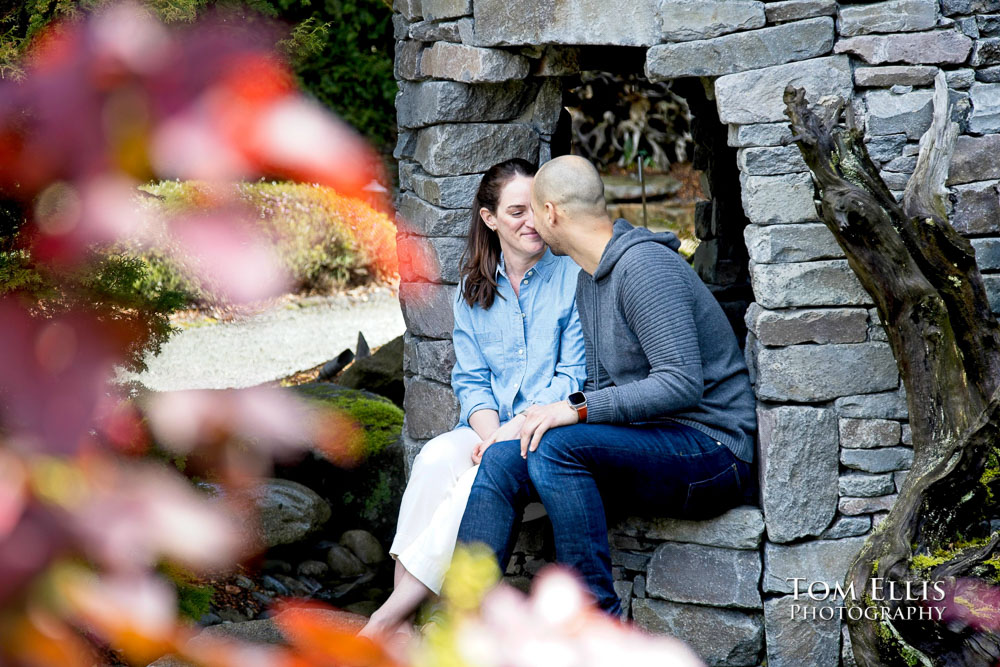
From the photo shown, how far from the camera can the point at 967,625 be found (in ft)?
7.32

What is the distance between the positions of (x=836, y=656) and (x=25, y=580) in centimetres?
298

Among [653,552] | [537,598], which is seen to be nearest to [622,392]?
[653,552]

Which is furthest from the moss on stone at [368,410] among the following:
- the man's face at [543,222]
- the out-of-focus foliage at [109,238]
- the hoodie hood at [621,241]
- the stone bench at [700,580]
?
the out-of-focus foliage at [109,238]

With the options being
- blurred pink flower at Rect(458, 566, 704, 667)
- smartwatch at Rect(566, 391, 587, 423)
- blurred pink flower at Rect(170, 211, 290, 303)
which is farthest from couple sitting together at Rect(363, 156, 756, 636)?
blurred pink flower at Rect(170, 211, 290, 303)

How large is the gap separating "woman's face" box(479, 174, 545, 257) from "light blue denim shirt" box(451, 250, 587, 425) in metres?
0.09

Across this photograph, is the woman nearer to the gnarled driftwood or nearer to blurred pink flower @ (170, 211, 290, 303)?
the gnarled driftwood

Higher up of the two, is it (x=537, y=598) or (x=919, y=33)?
(x=919, y=33)

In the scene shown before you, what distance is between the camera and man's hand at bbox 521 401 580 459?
2861 mm

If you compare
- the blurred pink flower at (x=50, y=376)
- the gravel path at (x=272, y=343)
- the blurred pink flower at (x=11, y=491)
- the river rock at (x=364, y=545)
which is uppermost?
the blurred pink flower at (x=50, y=376)

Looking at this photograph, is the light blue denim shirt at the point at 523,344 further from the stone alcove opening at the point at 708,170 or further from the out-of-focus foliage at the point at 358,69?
the out-of-focus foliage at the point at 358,69

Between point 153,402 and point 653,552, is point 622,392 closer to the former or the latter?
Answer: point 653,552

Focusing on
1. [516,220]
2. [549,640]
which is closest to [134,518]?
[549,640]

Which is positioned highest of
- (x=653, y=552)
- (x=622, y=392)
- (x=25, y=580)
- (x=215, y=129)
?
(x=215, y=129)

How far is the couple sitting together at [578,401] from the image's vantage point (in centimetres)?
283
